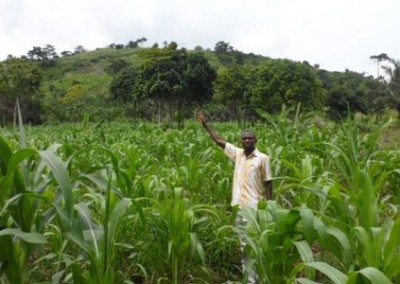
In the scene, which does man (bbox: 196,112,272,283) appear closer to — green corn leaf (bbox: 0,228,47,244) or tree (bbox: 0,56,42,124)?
green corn leaf (bbox: 0,228,47,244)

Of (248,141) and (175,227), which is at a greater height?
(248,141)

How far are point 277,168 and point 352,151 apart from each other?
0.95 m

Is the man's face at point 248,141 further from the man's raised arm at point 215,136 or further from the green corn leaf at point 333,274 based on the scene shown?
Answer: the green corn leaf at point 333,274

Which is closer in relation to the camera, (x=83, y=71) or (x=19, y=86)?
(x=19, y=86)

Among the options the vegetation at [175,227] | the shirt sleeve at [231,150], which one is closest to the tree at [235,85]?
the vegetation at [175,227]

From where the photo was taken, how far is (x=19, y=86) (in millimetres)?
30516

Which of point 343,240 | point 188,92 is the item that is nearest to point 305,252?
point 343,240

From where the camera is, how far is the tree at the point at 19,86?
30000 mm

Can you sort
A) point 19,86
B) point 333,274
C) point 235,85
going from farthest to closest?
point 19,86
point 235,85
point 333,274

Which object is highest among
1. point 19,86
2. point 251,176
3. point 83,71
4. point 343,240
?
point 83,71

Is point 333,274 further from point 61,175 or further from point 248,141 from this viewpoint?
point 248,141

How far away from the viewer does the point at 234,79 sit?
29.6 metres

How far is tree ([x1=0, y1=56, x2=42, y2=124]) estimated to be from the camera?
98.4ft

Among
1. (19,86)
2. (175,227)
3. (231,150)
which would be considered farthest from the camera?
(19,86)
